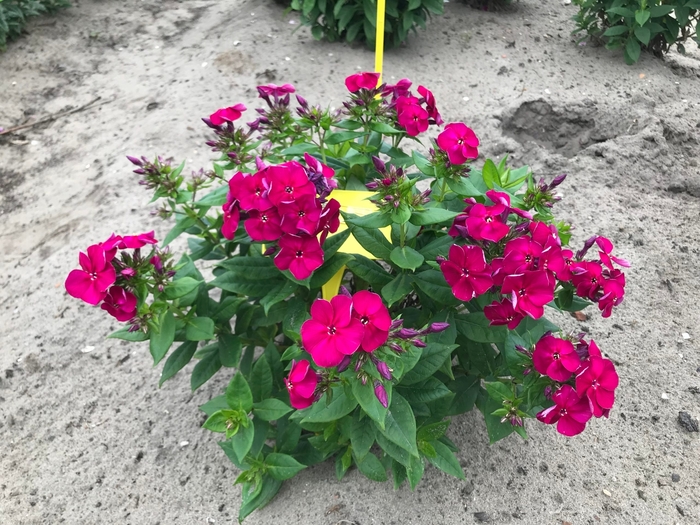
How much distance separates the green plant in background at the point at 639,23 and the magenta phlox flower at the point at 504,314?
13.4 feet

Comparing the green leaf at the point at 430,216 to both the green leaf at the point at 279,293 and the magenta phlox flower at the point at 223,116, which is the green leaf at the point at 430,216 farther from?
the magenta phlox flower at the point at 223,116

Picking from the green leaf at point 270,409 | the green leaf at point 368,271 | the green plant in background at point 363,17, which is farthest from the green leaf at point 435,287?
the green plant in background at point 363,17

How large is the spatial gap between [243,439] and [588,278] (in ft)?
4.01

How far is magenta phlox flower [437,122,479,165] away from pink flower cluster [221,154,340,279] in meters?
0.42

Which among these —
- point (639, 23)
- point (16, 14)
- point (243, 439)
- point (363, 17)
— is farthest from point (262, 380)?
point (16, 14)

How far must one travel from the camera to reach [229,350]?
2125 mm

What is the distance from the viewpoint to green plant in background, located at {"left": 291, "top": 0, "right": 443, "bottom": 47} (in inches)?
198

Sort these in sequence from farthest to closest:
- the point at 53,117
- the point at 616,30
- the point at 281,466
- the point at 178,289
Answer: the point at 53,117 → the point at 616,30 → the point at 281,466 → the point at 178,289

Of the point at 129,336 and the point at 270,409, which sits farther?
the point at 270,409

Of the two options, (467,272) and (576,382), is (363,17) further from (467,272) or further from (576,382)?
(576,382)

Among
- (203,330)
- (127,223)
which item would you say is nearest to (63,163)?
(127,223)

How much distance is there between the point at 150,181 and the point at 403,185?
97 cm

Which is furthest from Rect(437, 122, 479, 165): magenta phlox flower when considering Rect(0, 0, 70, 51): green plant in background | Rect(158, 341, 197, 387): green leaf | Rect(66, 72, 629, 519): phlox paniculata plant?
Rect(0, 0, 70, 51): green plant in background

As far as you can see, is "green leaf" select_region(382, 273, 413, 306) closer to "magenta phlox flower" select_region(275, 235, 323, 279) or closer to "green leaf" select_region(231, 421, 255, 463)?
"magenta phlox flower" select_region(275, 235, 323, 279)
